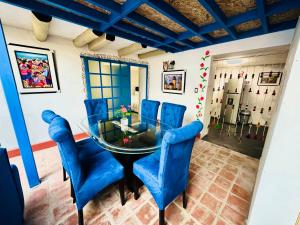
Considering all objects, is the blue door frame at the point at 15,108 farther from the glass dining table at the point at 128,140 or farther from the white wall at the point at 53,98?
the white wall at the point at 53,98

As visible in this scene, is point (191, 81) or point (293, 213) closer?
point (293, 213)

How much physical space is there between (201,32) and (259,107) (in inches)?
151

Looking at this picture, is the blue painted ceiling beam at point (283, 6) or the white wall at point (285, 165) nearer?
the white wall at point (285, 165)

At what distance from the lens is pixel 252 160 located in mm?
2326

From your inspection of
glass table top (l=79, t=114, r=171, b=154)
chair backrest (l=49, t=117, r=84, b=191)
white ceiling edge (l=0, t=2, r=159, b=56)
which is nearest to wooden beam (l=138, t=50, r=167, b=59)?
white ceiling edge (l=0, t=2, r=159, b=56)

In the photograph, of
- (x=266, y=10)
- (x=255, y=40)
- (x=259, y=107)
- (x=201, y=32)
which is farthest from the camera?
(x=259, y=107)

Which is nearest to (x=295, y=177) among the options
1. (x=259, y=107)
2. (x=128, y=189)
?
(x=128, y=189)

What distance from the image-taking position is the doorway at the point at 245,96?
3.61 meters

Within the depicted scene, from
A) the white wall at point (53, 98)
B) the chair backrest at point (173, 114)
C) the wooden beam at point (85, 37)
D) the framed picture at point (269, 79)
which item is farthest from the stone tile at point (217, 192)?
the framed picture at point (269, 79)

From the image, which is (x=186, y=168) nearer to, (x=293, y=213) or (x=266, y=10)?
(x=293, y=213)

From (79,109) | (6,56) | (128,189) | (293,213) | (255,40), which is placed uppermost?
(255,40)

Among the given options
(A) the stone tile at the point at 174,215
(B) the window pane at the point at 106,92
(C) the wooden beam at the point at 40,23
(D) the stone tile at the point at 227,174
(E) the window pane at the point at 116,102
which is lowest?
(A) the stone tile at the point at 174,215

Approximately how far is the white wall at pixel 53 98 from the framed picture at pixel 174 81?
7.68 ft

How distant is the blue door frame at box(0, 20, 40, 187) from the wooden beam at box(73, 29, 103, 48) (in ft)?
3.99
